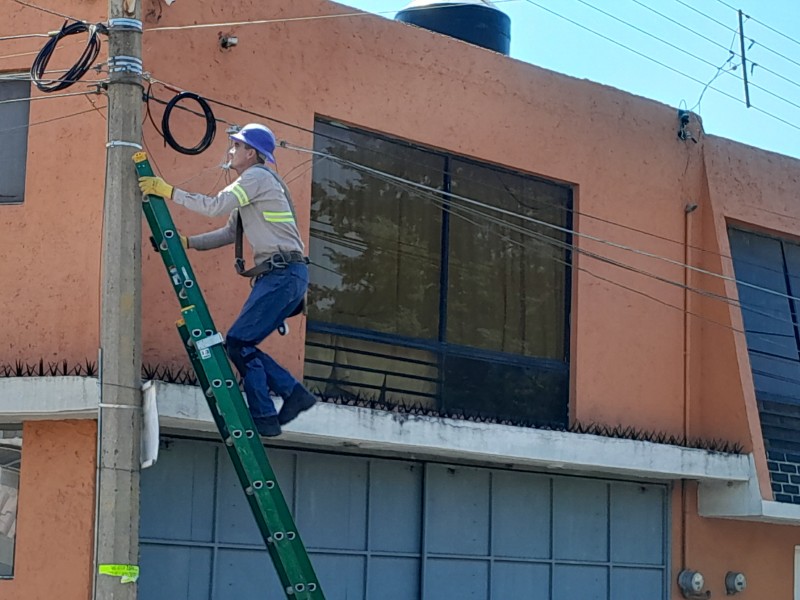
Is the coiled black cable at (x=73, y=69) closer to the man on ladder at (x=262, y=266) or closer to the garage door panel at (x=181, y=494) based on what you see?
the man on ladder at (x=262, y=266)

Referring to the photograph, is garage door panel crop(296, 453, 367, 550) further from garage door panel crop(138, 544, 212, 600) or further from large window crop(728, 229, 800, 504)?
large window crop(728, 229, 800, 504)

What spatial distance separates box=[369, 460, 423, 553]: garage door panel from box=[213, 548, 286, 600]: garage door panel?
110 cm

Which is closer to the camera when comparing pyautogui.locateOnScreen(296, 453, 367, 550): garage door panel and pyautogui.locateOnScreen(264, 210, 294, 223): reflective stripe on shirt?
pyautogui.locateOnScreen(264, 210, 294, 223): reflective stripe on shirt

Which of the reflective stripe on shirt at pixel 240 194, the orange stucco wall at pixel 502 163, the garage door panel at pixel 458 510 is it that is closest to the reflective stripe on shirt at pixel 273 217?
the reflective stripe on shirt at pixel 240 194

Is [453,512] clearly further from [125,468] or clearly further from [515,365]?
[125,468]

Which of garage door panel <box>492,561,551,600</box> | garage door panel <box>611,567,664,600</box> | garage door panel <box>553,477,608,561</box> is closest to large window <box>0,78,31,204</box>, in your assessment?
garage door panel <box>492,561,551,600</box>

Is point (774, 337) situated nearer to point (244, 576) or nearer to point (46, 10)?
point (244, 576)

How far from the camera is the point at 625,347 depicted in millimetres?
14719

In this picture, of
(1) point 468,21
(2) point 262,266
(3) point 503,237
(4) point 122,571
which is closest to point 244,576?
(2) point 262,266

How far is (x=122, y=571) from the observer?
7.94 metres

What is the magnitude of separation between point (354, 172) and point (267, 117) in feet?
4.29

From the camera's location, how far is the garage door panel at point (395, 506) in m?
12.8

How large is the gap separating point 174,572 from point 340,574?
1677 mm

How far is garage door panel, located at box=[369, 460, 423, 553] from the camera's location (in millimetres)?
12844
